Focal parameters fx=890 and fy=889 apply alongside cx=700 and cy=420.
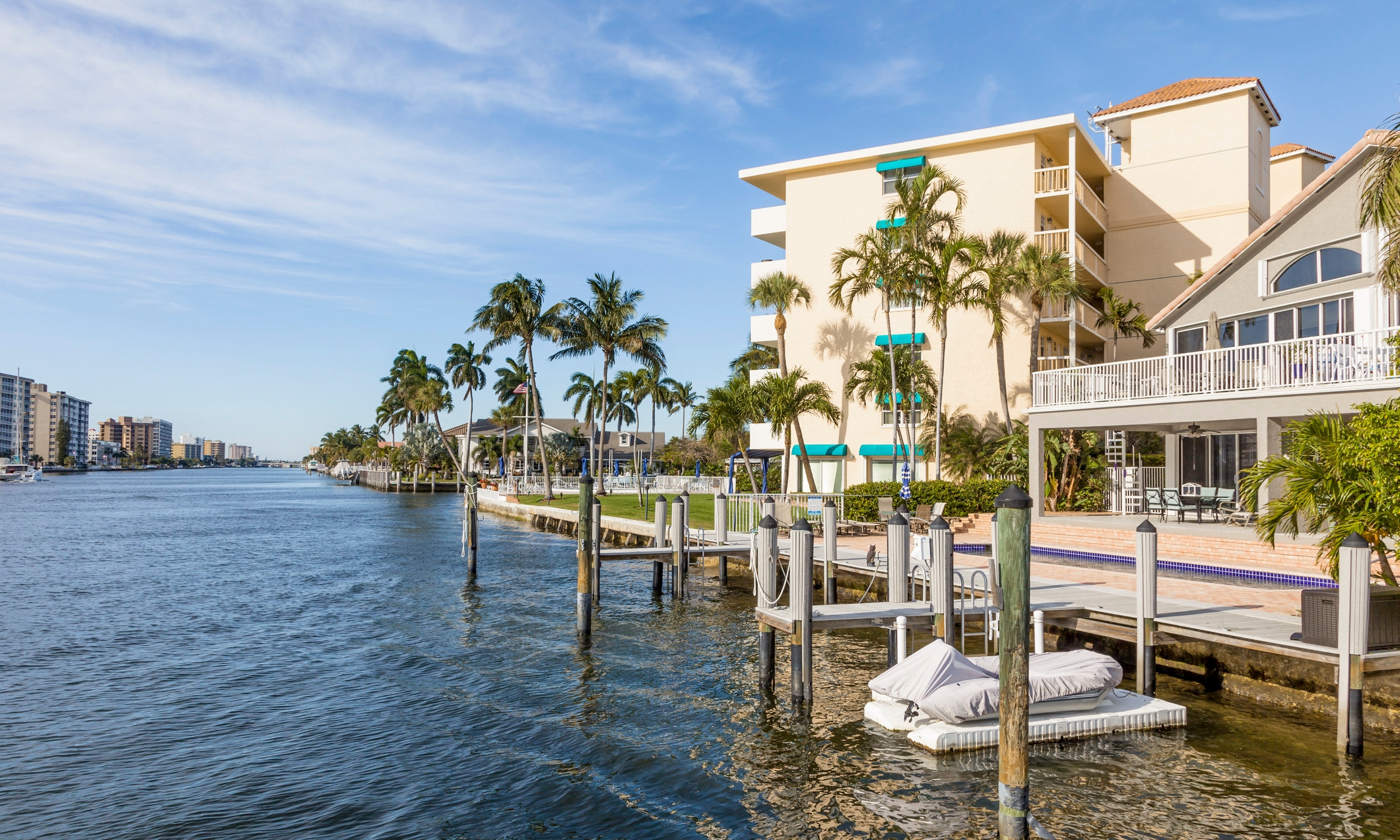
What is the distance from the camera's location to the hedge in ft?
96.7

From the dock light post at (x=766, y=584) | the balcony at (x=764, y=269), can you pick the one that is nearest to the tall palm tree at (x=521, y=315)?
the balcony at (x=764, y=269)

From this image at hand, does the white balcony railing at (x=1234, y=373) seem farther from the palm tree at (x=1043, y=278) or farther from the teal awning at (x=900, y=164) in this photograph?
the teal awning at (x=900, y=164)

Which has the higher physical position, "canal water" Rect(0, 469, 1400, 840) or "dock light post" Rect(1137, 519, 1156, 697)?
"dock light post" Rect(1137, 519, 1156, 697)

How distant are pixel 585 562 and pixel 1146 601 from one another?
10094mm

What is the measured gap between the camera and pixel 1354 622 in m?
9.30

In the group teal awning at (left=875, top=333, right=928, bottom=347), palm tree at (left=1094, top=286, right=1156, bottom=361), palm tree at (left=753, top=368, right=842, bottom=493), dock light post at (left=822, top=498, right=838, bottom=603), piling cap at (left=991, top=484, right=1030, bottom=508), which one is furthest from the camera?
teal awning at (left=875, top=333, right=928, bottom=347)

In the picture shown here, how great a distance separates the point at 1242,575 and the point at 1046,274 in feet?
56.0

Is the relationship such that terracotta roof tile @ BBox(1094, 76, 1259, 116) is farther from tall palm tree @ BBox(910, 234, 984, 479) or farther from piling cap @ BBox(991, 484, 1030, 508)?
piling cap @ BBox(991, 484, 1030, 508)

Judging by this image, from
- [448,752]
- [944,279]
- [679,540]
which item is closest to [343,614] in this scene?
[679,540]

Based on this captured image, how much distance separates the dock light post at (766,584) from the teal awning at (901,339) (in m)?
26.1

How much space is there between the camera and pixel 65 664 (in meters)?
16.3

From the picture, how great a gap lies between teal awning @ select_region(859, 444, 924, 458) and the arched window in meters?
16.4

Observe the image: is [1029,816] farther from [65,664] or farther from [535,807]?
[65,664]

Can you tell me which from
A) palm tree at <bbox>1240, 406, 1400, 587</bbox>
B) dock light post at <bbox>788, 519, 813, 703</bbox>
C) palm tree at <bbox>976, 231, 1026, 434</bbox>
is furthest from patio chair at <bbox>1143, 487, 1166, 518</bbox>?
dock light post at <bbox>788, 519, 813, 703</bbox>
